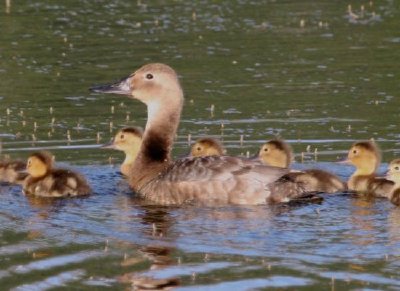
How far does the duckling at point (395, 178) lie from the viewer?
1176cm

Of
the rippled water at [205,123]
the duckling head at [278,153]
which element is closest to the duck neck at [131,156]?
the rippled water at [205,123]

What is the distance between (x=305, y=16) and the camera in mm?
23406

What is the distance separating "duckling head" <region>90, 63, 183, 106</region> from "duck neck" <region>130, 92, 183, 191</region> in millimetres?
57

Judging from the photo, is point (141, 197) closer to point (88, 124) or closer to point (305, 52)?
point (88, 124)

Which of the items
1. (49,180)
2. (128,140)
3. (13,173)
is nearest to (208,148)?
(128,140)

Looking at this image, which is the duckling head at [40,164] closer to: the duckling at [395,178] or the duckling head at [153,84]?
the duckling head at [153,84]

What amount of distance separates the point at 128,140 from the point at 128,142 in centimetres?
2

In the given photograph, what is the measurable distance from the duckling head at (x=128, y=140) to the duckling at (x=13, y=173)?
1.22 m

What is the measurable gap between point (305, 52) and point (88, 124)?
5726 mm

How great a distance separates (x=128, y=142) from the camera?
14.0 metres

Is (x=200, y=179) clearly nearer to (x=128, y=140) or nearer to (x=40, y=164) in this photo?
(x=40, y=164)

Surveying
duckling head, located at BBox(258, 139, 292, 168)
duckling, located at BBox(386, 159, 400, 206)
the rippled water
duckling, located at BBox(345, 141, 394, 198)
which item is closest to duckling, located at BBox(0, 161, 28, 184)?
the rippled water

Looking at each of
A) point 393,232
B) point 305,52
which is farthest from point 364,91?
point 393,232

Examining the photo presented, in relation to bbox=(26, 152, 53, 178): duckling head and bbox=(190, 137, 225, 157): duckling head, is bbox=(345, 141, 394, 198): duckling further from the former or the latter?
bbox=(26, 152, 53, 178): duckling head
